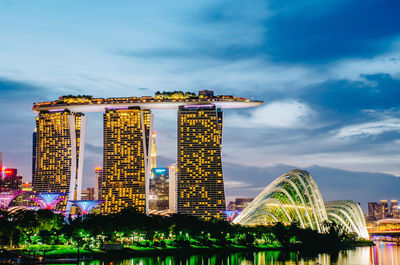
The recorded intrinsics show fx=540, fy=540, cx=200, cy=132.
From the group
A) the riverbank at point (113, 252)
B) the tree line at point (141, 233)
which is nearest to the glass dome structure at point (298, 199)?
the tree line at point (141, 233)

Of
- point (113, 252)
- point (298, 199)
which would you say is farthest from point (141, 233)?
point (298, 199)

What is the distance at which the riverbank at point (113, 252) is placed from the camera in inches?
4003

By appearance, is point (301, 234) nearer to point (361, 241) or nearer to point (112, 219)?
point (361, 241)

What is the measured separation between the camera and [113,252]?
121250 millimetres

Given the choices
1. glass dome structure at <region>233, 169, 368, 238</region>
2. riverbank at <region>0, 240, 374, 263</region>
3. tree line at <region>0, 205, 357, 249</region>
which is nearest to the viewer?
riverbank at <region>0, 240, 374, 263</region>

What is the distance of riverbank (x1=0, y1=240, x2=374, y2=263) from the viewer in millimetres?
101688

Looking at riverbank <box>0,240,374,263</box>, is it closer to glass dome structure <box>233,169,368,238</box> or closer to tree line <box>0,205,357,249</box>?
tree line <box>0,205,357,249</box>

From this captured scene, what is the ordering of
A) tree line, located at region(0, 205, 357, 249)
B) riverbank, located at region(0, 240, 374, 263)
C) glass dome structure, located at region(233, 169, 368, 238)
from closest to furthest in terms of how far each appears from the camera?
riverbank, located at region(0, 240, 374, 263), tree line, located at region(0, 205, 357, 249), glass dome structure, located at region(233, 169, 368, 238)

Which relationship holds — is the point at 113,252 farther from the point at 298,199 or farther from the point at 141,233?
the point at 298,199

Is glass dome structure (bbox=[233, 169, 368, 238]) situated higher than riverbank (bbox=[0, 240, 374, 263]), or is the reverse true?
glass dome structure (bbox=[233, 169, 368, 238])

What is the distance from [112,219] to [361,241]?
300 feet

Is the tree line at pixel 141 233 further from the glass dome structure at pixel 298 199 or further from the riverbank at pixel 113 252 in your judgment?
the glass dome structure at pixel 298 199

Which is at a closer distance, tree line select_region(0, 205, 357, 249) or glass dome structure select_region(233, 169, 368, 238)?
tree line select_region(0, 205, 357, 249)

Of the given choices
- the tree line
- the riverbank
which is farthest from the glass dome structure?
the riverbank
